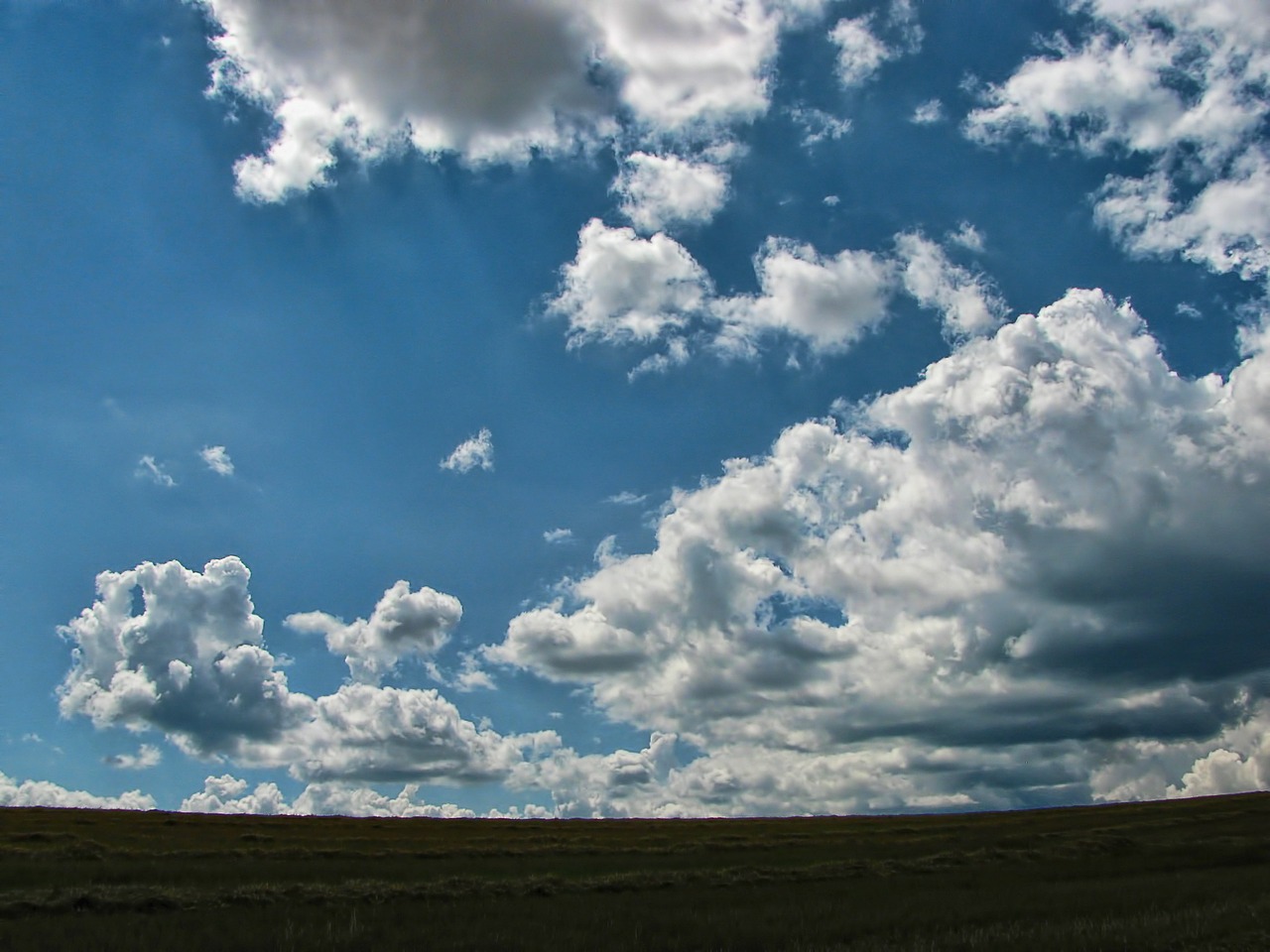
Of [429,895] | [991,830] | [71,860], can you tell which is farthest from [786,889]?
[991,830]

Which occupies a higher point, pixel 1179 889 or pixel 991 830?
pixel 1179 889

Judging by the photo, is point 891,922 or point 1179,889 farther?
point 1179,889

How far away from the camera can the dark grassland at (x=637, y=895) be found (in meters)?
18.1

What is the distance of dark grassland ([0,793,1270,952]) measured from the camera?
18.1 meters

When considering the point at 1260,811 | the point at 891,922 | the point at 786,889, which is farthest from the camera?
the point at 1260,811

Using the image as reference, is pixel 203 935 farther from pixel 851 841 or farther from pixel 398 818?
pixel 398 818

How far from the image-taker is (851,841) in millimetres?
61688

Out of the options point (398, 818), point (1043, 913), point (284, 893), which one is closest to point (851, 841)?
point (1043, 913)

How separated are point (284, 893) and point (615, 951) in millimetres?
14240

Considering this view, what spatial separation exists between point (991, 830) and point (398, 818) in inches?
2503

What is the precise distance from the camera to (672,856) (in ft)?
156

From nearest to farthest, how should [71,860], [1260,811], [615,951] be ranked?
[615,951]
[71,860]
[1260,811]

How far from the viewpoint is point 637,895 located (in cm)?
2830

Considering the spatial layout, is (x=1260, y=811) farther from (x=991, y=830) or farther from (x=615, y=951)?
(x=615, y=951)
